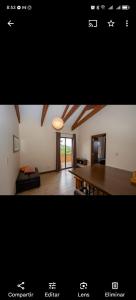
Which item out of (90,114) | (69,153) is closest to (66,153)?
(69,153)

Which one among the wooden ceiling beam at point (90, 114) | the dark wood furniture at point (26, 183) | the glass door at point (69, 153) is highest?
the wooden ceiling beam at point (90, 114)

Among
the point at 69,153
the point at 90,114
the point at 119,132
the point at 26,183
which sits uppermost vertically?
the point at 90,114

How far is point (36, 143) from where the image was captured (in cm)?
478

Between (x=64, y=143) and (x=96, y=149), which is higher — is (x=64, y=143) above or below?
above

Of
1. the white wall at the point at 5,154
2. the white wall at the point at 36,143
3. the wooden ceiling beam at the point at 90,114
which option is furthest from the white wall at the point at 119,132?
the white wall at the point at 5,154

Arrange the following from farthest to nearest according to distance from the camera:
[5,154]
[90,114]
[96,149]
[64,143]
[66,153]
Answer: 1. [66,153]
2. [64,143]
3. [96,149]
4. [90,114]
5. [5,154]

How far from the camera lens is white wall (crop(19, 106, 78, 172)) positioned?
4402mm

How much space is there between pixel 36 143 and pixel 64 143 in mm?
1533

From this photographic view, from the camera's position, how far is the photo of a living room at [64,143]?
9.47 feet

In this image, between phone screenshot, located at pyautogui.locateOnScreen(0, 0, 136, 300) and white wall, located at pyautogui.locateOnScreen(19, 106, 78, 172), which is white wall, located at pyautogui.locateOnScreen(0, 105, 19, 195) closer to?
phone screenshot, located at pyautogui.locateOnScreen(0, 0, 136, 300)
